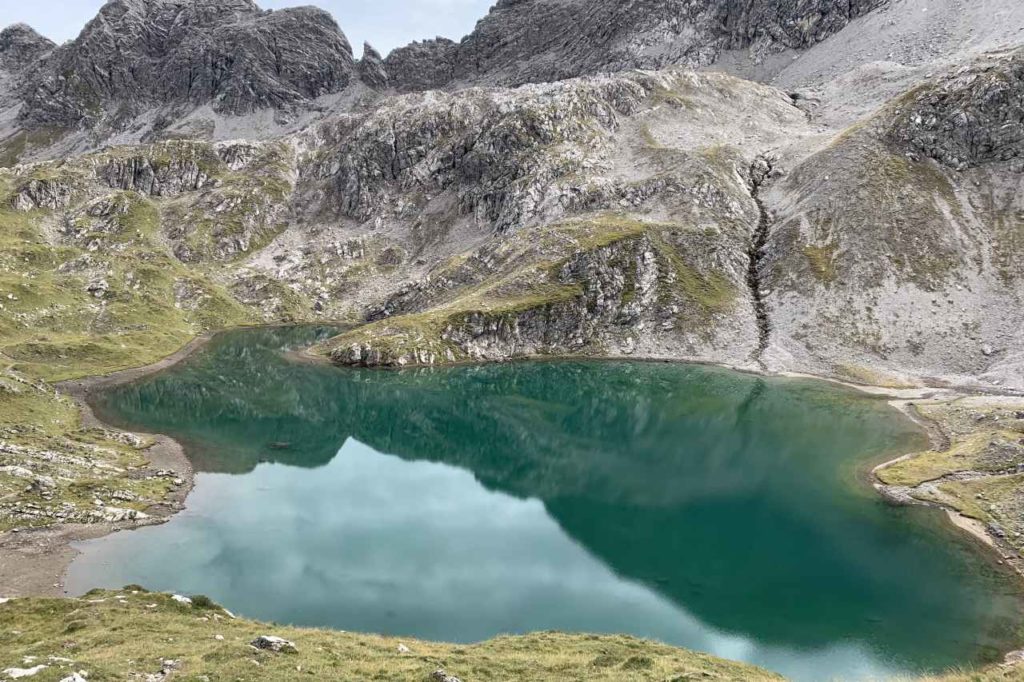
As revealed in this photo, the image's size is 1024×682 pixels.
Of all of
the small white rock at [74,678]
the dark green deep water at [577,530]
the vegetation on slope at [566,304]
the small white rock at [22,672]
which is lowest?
the dark green deep water at [577,530]

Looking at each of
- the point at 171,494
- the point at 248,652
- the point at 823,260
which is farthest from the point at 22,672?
the point at 823,260

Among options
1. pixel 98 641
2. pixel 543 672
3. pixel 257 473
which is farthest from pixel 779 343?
pixel 98 641

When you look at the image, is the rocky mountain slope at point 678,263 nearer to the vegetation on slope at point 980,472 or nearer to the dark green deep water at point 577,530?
the vegetation on slope at point 980,472

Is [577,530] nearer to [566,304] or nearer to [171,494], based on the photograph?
[171,494]

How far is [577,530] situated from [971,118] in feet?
486

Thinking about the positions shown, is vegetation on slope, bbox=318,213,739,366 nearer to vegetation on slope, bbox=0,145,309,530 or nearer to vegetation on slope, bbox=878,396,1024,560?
vegetation on slope, bbox=0,145,309,530

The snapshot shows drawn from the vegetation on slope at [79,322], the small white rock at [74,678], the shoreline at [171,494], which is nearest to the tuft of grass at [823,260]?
the shoreline at [171,494]

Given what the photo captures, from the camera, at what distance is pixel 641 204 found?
16250 cm

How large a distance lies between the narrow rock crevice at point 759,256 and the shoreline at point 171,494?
11757 millimetres

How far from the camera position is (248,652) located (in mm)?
26641

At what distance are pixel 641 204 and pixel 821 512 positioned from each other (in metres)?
116

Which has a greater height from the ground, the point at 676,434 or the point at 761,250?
the point at 761,250

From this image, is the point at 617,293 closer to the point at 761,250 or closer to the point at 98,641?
the point at 761,250

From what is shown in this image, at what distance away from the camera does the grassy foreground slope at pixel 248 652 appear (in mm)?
24609
